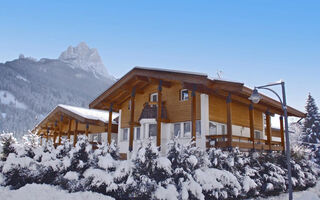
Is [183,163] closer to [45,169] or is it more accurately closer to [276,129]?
[45,169]

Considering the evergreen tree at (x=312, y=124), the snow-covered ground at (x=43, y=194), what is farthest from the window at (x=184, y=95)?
the evergreen tree at (x=312, y=124)

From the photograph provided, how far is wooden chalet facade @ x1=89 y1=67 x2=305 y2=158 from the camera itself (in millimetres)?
14320

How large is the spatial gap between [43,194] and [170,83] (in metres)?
10.5

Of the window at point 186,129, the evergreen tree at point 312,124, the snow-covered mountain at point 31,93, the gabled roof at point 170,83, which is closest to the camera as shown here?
the gabled roof at point 170,83

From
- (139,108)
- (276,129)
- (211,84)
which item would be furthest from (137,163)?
(276,129)

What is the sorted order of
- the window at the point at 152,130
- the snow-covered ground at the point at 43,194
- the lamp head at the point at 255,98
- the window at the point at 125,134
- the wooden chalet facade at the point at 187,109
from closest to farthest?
the snow-covered ground at the point at 43,194 < the lamp head at the point at 255,98 < the wooden chalet facade at the point at 187,109 < the window at the point at 152,130 < the window at the point at 125,134

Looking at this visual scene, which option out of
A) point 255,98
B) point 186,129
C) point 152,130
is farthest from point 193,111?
point 255,98

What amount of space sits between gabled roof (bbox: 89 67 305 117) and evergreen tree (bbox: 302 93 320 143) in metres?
12.0

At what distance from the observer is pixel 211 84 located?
45.0ft

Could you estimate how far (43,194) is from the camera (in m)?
10.2

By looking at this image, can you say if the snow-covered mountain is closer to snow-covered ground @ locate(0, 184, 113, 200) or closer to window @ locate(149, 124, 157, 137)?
window @ locate(149, 124, 157, 137)

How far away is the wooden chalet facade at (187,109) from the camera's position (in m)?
14.3

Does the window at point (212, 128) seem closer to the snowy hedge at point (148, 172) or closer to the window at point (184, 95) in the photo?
the window at point (184, 95)

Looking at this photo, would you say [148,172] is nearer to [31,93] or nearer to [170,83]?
[170,83]
